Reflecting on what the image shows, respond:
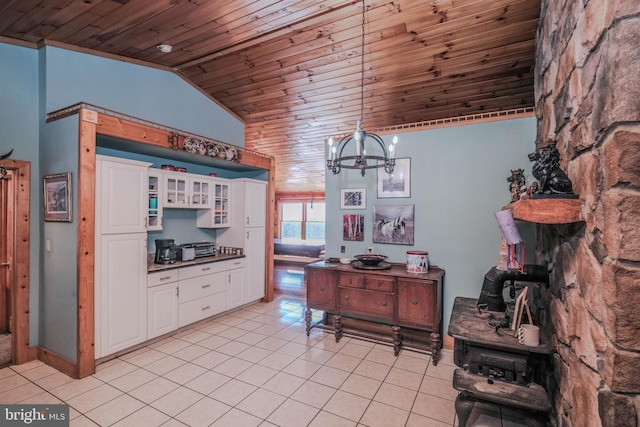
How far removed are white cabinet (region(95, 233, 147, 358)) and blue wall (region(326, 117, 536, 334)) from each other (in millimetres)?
2805

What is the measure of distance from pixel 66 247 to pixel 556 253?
4033 mm

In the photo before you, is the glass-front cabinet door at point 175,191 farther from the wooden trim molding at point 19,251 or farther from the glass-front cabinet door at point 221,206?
the wooden trim molding at point 19,251

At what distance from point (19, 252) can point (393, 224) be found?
156 inches

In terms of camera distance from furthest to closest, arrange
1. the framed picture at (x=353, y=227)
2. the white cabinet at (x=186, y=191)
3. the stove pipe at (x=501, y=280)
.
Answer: the framed picture at (x=353, y=227) → the white cabinet at (x=186, y=191) → the stove pipe at (x=501, y=280)

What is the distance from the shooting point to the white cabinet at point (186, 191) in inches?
153

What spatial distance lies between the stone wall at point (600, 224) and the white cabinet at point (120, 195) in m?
3.66

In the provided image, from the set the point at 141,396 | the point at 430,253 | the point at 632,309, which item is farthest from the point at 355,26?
the point at 141,396

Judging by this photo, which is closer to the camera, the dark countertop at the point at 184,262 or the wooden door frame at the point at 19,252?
the wooden door frame at the point at 19,252

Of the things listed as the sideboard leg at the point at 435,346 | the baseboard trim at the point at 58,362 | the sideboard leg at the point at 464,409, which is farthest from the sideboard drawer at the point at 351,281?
the baseboard trim at the point at 58,362

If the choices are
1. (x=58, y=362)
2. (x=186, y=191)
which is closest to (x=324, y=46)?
(x=186, y=191)

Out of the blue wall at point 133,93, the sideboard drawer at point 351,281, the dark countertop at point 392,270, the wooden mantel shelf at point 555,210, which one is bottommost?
the sideboard drawer at point 351,281

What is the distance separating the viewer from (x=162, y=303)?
355cm

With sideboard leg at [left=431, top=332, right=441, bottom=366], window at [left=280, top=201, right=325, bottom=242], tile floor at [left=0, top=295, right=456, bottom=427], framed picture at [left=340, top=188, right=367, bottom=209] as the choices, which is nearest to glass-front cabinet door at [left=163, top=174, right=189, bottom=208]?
tile floor at [left=0, top=295, right=456, bottom=427]

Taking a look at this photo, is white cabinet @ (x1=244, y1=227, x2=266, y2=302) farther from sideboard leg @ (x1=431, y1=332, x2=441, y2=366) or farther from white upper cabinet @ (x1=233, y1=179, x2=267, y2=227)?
sideboard leg @ (x1=431, y1=332, x2=441, y2=366)
